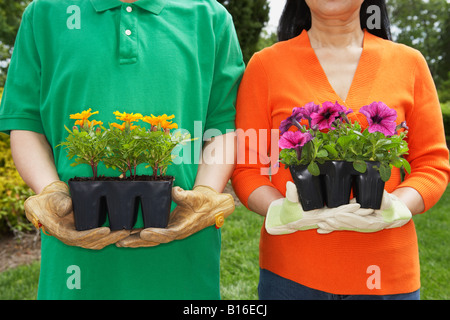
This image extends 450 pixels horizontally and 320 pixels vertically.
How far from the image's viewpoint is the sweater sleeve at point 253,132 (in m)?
1.62

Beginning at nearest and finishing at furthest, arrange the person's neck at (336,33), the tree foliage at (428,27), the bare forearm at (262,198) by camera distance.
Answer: the bare forearm at (262,198) < the person's neck at (336,33) < the tree foliage at (428,27)

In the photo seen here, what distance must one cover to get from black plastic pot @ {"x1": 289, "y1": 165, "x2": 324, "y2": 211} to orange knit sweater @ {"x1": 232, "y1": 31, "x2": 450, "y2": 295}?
0.26 m

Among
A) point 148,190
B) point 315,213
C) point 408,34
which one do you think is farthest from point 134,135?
point 408,34

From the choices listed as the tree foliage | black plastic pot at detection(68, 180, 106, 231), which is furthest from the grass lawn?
the tree foliage

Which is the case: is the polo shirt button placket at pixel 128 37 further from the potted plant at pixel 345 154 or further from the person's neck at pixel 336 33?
the person's neck at pixel 336 33

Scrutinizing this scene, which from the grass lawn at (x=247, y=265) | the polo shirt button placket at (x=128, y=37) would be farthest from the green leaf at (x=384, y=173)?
the grass lawn at (x=247, y=265)

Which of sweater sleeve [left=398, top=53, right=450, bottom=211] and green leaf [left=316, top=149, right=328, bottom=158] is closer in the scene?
green leaf [left=316, top=149, right=328, bottom=158]

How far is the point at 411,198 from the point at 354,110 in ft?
1.23

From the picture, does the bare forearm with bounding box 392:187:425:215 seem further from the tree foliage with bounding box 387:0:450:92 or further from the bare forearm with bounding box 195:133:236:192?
the tree foliage with bounding box 387:0:450:92

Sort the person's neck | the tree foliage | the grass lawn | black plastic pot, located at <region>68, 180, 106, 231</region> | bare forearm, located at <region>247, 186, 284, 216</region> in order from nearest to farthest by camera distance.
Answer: black plastic pot, located at <region>68, 180, 106, 231</region> → bare forearm, located at <region>247, 186, 284, 216</region> → the person's neck → the grass lawn → the tree foliage

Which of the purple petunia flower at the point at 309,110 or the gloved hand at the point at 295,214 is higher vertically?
the purple petunia flower at the point at 309,110

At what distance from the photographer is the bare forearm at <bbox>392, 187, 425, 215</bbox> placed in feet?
4.78

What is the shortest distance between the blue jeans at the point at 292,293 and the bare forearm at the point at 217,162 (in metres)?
0.42

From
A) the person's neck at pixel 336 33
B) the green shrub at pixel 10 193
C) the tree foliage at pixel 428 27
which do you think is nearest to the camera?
the person's neck at pixel 336 33
